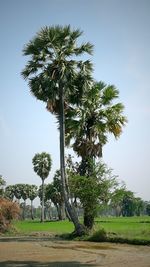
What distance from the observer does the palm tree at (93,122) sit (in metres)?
25.3

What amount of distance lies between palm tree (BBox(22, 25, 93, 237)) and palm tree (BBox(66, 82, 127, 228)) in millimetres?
947

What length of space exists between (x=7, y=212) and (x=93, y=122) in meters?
13.3

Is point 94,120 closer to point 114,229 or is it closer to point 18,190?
point 114,229

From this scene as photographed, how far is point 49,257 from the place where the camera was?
1323cm

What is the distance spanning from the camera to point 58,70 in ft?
81.2

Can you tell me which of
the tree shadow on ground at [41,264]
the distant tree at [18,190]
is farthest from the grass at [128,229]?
the distant tree at [18,190]

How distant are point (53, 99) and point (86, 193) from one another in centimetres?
701

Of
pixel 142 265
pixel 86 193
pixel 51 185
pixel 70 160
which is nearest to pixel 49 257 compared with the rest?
pixel 142 265

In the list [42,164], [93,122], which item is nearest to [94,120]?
[93,122]

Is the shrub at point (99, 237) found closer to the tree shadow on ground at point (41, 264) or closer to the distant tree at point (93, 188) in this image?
the distant tree at point (93, 188)

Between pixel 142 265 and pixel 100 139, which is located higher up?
pixel 100 139

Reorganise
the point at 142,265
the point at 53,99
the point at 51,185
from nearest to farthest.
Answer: the point at 142,265, the point at 53,99, the point at 51,185

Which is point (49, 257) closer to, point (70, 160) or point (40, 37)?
point (70, 160)

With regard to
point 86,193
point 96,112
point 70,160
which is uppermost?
point 96,112
